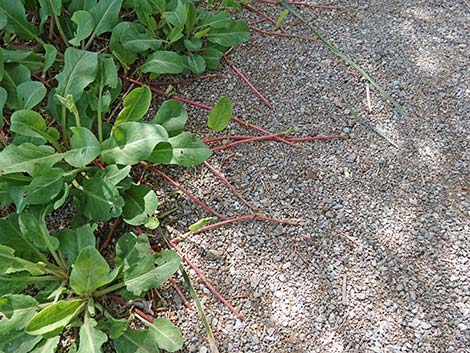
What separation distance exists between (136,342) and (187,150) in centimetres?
59

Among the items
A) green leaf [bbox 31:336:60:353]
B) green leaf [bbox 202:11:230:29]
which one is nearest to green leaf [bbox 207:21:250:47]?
green leaf [bbox 202:11:230:29]

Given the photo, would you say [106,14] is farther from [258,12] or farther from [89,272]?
[89,272]

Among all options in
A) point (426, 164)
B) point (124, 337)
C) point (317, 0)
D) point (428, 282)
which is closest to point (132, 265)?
point (124, 337)

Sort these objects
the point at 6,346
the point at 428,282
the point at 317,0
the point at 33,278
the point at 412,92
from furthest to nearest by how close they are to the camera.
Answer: the point at 317,0 → the point at 412,92 → the point at 428,282 → the point at 33,278 → the point at 6,346

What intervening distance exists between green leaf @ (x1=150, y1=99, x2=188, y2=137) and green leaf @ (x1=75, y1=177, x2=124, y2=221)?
30 cm

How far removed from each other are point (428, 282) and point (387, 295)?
0.13m

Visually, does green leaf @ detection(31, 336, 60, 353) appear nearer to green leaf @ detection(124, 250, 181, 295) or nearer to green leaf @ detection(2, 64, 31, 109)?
green leaf @ detection(124, 250, 181, 295)

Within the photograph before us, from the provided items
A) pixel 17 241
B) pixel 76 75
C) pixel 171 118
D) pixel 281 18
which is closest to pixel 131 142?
pixel 171 118

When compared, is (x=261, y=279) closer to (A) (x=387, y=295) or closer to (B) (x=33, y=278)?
(A) (x=387, y=295)

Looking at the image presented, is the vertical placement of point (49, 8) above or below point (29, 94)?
above

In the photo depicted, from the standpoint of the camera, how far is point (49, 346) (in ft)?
4.77

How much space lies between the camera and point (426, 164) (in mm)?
1912

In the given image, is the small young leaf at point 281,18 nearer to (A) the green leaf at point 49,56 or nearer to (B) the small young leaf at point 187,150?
(B) the small young leaf at point 187,150

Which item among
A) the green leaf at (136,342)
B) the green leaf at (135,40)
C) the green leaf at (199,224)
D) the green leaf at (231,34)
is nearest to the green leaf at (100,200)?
the green leaf at (199,224)
